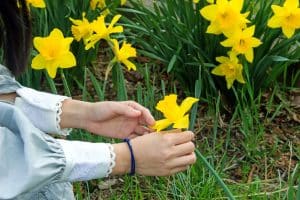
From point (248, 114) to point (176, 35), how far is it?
0.42 m

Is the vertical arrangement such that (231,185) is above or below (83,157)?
below

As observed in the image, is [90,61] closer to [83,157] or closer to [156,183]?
[156,183]

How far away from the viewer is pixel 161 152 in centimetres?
172

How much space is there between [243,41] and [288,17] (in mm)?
163

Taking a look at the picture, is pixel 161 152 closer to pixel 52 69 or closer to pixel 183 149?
pixel 183 149

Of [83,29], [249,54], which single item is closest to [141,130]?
[83,29]

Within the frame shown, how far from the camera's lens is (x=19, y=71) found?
215 centimetres

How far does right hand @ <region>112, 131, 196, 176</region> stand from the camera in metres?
1.72

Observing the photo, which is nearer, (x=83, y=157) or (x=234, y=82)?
(x=83, y=157)

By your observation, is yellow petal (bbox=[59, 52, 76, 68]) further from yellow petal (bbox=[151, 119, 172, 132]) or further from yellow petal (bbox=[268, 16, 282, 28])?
yellow petal (bbox=[268, 16, 282, 28])

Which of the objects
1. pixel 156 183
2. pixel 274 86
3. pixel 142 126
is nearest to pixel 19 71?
pixel 142 126

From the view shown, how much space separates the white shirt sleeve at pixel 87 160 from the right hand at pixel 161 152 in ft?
0.10

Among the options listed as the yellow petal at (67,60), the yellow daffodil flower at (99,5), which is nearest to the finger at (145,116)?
the yellow petal at (67,60)

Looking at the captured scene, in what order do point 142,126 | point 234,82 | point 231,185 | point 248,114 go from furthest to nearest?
1. point 234,82
2. point 248,114
3. point 231,185
4. point 142,126
